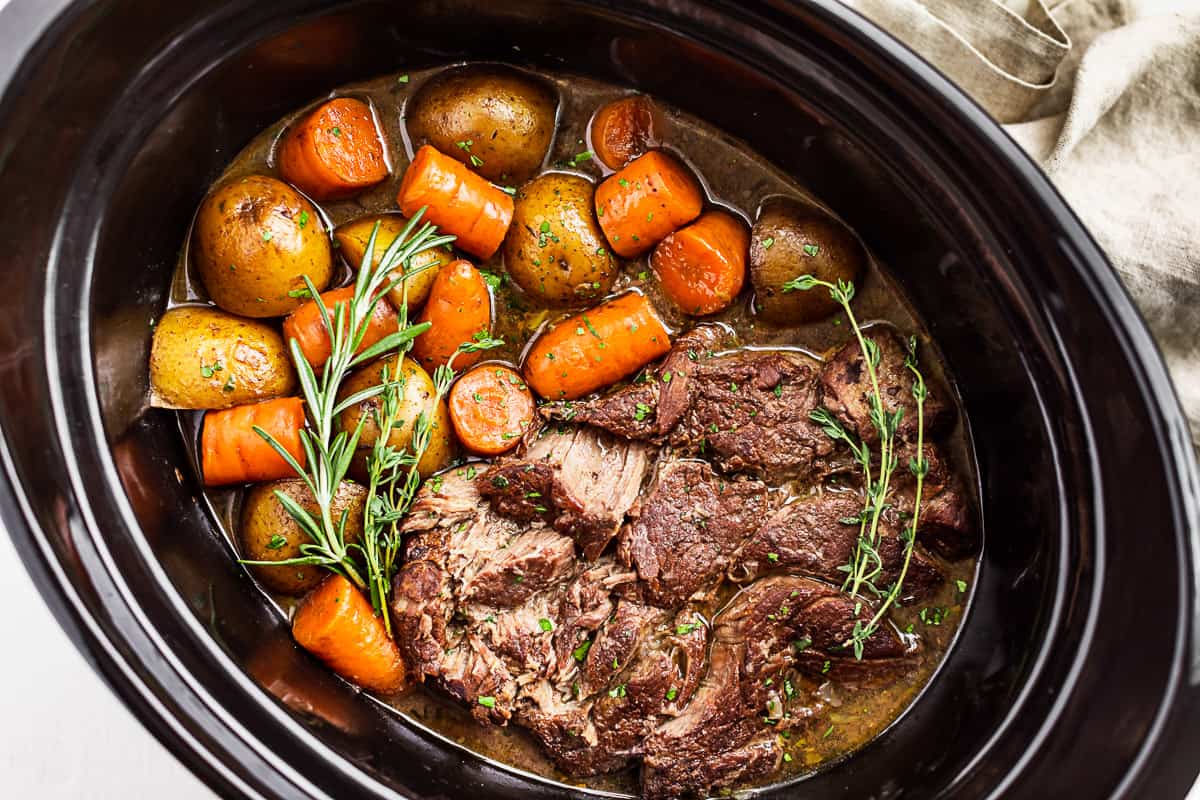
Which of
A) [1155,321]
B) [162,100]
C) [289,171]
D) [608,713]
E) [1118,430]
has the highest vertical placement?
[162,100]

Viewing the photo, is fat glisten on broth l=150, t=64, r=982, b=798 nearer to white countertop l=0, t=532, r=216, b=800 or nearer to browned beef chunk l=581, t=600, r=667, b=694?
browned beef chunk l=581, t=600, r=667, b=694

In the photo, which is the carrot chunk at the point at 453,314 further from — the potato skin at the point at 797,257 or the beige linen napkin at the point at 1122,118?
the beige linen napkin at the point at 1122,118

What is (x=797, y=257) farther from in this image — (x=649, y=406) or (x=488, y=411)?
(x=488, y=411)

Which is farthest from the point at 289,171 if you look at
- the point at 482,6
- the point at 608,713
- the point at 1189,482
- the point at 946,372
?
the point at 1189,482

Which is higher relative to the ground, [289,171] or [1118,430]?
[289,171]

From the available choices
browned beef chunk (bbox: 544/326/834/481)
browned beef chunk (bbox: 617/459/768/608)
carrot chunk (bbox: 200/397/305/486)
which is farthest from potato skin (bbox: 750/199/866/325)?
carrot chunk (bbox: 200/397/305/486)

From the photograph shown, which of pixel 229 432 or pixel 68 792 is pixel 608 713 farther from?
pixel 68 792
